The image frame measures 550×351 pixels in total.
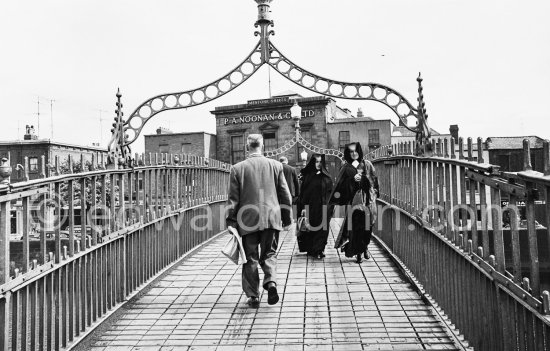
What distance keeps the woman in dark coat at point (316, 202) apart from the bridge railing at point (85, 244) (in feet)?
7.26

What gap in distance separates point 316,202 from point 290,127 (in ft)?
120

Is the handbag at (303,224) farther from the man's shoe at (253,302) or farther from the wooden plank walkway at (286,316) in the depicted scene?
the man's shoe at (253,302)

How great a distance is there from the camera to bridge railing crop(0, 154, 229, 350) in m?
4.13

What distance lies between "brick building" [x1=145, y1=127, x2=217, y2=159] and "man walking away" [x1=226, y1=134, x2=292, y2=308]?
39.6 metres

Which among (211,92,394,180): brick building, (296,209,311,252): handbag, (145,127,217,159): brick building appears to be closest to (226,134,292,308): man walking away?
(296,209,311,252): handbag

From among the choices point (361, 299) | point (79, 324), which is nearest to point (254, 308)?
point (361, 299)

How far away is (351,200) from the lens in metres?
9.37

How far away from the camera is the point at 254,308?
21.1ft

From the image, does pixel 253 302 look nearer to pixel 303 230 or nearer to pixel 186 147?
pixel 303 230

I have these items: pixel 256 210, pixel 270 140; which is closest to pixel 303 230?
pixel 256 210

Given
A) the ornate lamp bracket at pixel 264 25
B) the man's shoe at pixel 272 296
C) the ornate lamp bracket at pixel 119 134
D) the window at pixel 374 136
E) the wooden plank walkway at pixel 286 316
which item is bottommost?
the wooden plank walkway at pixel 286 316

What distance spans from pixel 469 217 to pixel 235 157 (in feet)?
141

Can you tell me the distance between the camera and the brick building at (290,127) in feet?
145

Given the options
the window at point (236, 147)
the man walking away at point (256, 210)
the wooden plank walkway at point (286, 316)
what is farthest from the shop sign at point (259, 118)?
the man walking away at point (256, 210)
